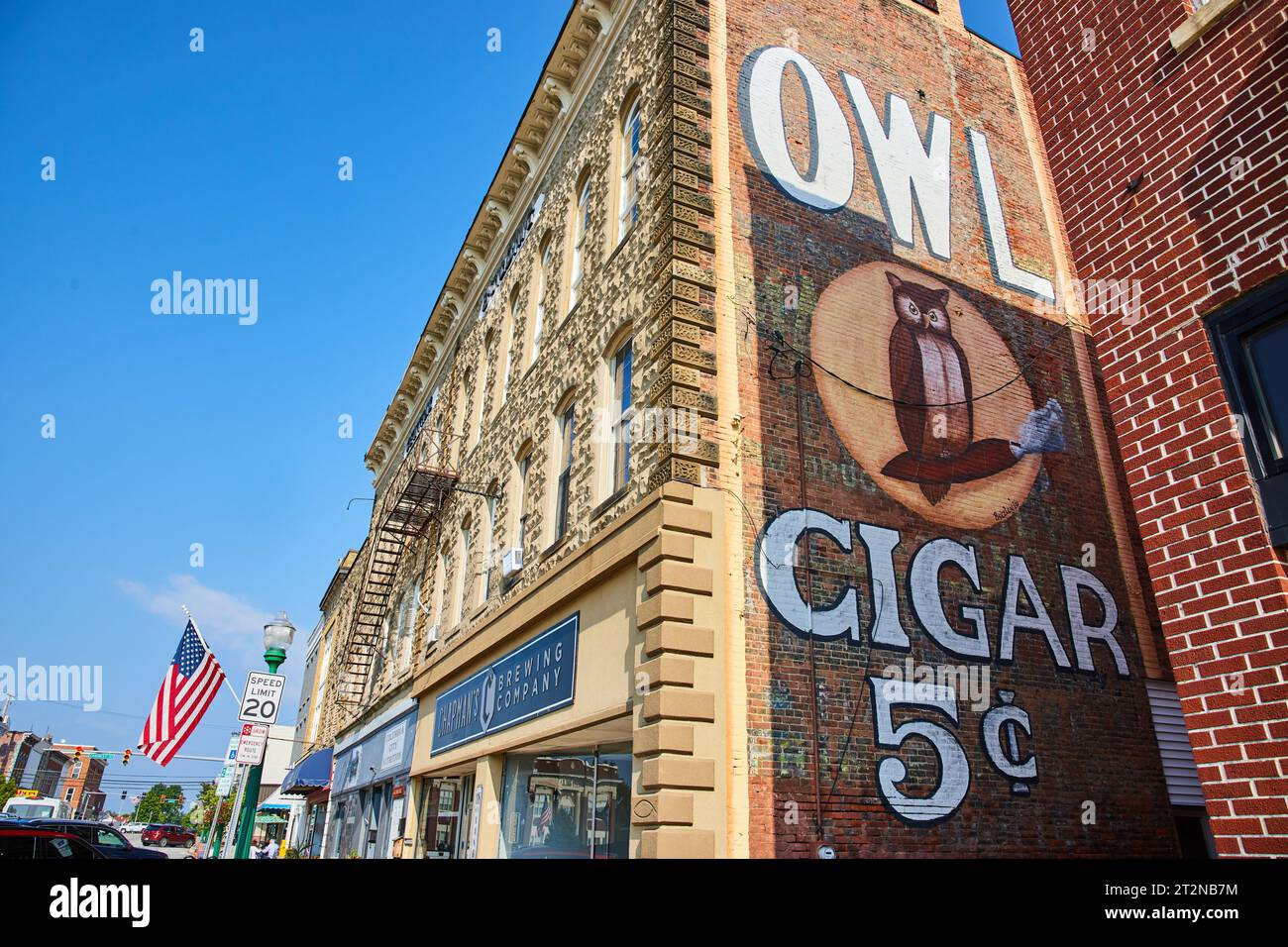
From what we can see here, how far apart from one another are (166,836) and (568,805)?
63650mm

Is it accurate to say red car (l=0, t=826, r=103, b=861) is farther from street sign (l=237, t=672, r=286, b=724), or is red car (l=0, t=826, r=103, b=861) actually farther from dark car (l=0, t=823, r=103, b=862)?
street sign (l=237, t=672, r=286, b=724)

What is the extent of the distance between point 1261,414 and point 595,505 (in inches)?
325

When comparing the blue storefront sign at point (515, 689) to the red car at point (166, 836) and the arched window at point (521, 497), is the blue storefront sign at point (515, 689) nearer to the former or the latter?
the arched window at point (521, 497)

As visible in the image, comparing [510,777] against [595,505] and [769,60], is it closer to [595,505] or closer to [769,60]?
[595,505]

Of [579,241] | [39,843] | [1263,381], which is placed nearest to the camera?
[1263,381]

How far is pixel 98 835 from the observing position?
48.2 feet

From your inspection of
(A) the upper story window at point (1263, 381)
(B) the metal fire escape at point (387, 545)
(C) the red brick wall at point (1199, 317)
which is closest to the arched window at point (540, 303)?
(B) the metal fire escape at point (387, 545)

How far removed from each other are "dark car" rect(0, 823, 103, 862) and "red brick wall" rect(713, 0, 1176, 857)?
992 centimetres

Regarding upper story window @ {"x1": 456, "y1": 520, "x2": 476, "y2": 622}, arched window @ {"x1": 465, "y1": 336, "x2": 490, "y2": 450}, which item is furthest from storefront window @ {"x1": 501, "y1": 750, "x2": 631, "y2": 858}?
arched window @ {"x1": 465, "y1": 336, "x2": 490, "y2": 450}

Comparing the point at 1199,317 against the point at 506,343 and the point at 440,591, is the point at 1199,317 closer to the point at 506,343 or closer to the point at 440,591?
the point at 506,343

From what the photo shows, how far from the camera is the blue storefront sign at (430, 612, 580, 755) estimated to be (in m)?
11.8

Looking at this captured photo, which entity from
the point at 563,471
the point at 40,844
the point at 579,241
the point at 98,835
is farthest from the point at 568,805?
the point at 579,241
